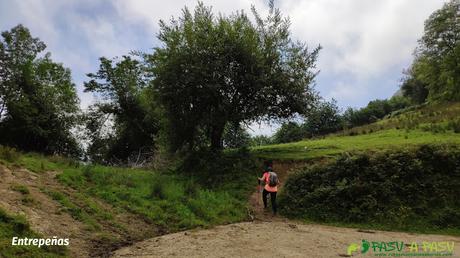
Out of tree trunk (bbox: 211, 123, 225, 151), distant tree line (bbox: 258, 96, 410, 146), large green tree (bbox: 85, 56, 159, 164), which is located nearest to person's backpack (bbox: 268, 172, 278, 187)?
tree trunk (bbox: 211, 123, 225, 151)

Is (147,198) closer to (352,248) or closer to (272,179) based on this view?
(272,179)

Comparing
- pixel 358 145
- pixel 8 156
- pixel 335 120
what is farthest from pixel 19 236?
pixel 335 120

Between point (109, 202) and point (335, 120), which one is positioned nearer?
point (109, 202)

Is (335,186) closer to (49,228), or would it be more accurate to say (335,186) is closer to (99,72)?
(49,228)

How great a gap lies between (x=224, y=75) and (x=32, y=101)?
23.0 meters

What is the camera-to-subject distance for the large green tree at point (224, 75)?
21625 millimetres

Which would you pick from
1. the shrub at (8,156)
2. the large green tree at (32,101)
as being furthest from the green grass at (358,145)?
the large green tree at (32,101)

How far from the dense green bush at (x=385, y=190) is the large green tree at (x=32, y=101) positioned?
1086 inches

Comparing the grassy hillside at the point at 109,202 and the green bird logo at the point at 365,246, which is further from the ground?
the grassy hillside at the point at 109,202

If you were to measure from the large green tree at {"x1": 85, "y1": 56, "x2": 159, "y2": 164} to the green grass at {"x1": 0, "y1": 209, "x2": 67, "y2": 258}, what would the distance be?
94.5 feet

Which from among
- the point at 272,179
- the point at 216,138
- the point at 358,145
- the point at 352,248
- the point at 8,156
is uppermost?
the point at 216,138

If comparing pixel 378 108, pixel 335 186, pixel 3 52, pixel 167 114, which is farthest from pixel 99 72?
pixel 378 108

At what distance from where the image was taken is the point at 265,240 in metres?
10.9

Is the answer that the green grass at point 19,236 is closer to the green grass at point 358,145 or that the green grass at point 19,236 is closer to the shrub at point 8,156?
the shrub at point 8,156
